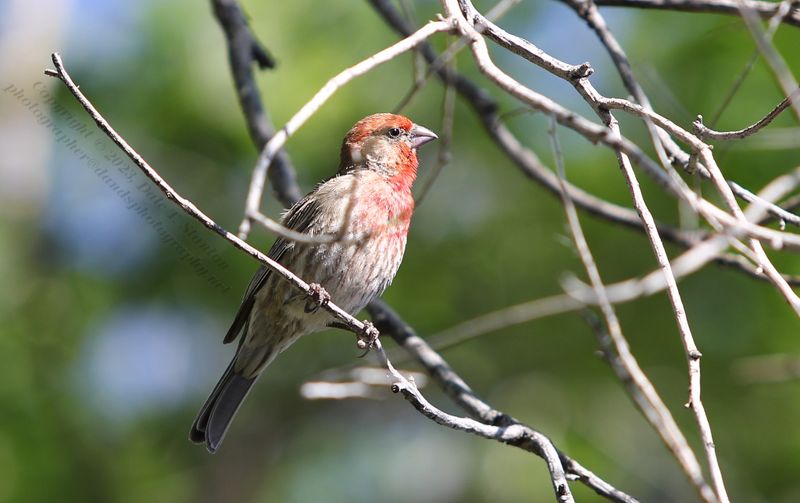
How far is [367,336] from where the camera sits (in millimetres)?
3988

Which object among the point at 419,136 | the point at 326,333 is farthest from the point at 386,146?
the point at 326,333

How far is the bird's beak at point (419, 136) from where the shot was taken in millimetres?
5156

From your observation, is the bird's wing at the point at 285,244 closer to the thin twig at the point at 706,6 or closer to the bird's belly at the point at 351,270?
the bird's belly at the point at 351,270

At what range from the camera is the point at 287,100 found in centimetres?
623

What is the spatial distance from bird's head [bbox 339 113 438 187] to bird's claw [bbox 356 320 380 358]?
111 centimetres

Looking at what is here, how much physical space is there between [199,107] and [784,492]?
459 centimetres

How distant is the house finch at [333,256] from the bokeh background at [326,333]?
1.27 metres

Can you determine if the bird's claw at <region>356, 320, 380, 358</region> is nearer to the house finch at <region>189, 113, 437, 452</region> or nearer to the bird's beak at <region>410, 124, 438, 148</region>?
the house finch at <region>189, 113, 437, 452</region>

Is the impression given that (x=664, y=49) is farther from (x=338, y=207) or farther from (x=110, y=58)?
(x=110, y=58)

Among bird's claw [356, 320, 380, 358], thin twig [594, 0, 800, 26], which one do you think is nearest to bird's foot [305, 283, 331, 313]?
bird's claw [356, 320, 380, 358]

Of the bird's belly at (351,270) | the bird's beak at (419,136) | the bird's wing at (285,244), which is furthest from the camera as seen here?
the bird's beak at (419,136)

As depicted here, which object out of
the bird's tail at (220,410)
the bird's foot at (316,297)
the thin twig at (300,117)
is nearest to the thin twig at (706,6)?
the thin twig at (300,117)

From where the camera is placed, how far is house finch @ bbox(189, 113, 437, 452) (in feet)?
14.9

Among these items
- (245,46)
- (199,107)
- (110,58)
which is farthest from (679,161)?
(110,58)
